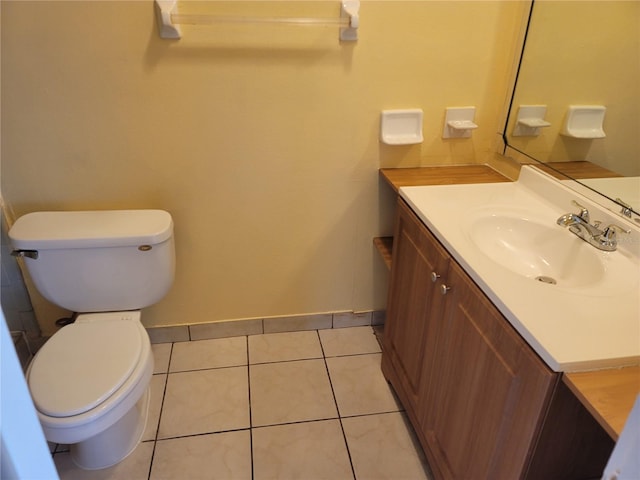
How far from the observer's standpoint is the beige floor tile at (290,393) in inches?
70.7

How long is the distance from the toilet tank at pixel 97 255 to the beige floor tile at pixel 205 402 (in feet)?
1.38

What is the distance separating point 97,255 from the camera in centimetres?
161

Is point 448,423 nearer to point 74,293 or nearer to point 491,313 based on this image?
point 491,313

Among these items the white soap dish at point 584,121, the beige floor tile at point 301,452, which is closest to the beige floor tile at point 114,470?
the beige floor tile at point 301,452

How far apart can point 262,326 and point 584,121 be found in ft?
5.07

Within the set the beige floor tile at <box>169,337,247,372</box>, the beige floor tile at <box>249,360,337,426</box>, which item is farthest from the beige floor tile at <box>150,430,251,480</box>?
the beige floor tile at <box>169,337,247,372</box>

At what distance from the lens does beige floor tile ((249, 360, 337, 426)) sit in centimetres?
180

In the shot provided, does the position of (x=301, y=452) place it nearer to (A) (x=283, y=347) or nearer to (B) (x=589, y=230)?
(A) (x=283, y=347)

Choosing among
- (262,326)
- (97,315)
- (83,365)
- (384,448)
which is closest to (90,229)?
(97,315)

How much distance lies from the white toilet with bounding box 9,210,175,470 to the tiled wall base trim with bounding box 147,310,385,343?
1.19 ft

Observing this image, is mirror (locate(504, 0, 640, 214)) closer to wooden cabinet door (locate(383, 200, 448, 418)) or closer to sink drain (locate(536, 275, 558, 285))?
sink drain (locate(536, 275, 558, 285))

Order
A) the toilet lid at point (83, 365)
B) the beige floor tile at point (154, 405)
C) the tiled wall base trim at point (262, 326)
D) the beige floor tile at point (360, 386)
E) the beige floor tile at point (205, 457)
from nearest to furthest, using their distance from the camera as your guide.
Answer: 1. the toilet lid at point (83, 365)
2. the beige floor tile at point (205, 457)
3. the beige floor tile at point (154, 405)
4. the beige floor tile at point (360, 386)
5. the tiled wall base trim at point (262, 326)

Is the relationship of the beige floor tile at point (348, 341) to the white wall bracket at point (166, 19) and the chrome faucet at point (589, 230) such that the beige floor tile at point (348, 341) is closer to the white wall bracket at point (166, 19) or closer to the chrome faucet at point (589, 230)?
the chrome faucet at point (589, 230)

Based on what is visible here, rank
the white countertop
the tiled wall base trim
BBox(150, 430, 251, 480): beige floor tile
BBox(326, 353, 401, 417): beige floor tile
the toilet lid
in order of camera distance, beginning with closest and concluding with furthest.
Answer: the white countertop
the toilet lid
BBox(150, 430, 251, 480): beige floor tile
BBox(326, 353, 401, 417): beige floor tile
the tiled wall base trim
